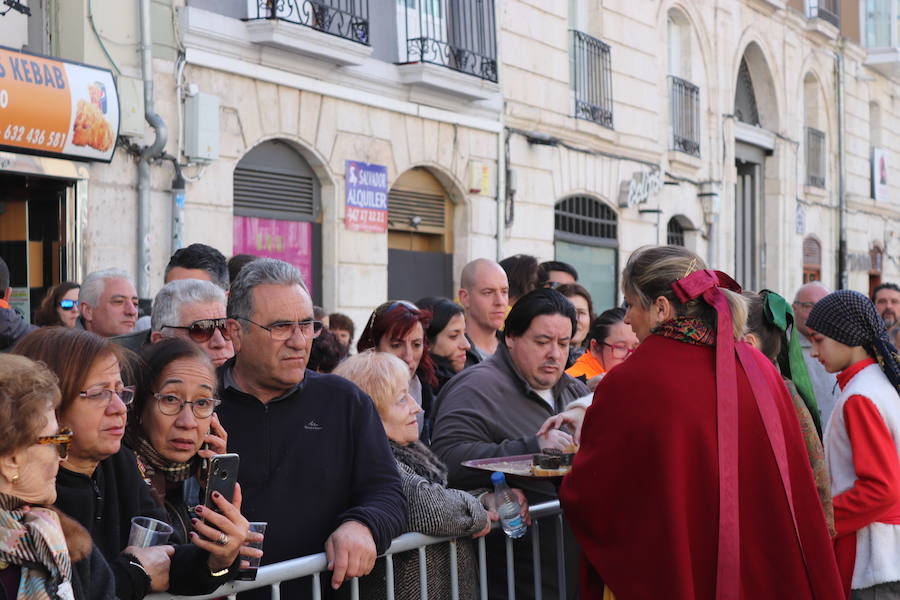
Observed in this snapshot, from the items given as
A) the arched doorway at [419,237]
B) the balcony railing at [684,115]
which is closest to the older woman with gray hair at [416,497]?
the arched doorway at [419,237]

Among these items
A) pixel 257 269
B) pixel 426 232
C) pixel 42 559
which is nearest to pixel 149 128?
pixel 426 232

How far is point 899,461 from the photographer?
4547mm

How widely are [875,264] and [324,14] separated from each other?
20.4 m

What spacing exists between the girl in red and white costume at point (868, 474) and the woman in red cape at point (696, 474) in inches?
40.2

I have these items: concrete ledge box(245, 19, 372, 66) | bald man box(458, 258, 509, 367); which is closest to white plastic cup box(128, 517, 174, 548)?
bald man box(458, 258, 509, 367)

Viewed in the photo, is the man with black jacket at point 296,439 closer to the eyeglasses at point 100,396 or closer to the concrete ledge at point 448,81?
the eyeglasses at point 100,396

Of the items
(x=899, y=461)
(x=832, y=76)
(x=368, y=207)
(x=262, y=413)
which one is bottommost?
(x=899, y=461)

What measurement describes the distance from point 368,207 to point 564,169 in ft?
13.9

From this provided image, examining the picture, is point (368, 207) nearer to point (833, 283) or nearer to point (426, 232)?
point (426, 232)

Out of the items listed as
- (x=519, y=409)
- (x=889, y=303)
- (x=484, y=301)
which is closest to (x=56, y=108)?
(x=484, y=301)

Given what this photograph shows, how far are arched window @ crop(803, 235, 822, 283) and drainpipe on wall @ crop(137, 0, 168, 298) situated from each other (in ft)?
57.2

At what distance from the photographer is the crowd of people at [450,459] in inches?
114

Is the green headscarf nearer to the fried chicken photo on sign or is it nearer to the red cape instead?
the red cape

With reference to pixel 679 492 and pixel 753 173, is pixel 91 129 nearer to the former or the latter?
pixel 679 492
